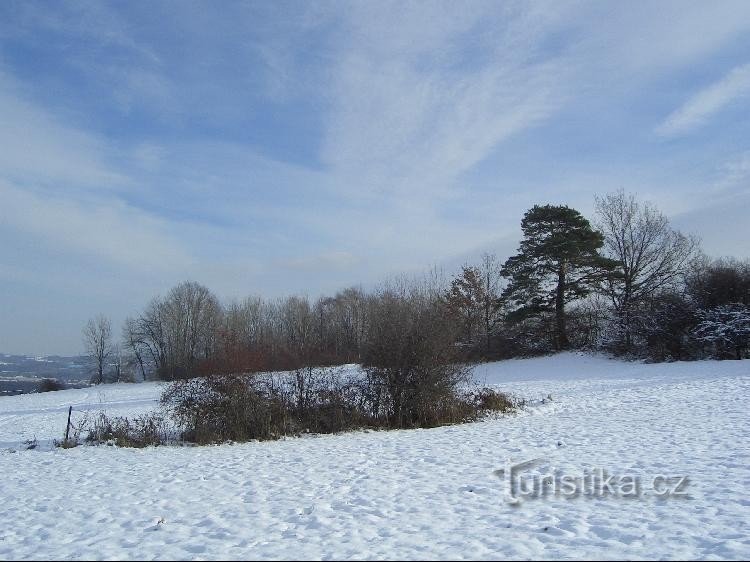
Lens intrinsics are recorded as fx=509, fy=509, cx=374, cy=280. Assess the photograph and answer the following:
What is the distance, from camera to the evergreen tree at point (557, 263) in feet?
118

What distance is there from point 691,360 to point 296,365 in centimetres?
2376

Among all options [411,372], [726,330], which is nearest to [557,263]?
[726,330]

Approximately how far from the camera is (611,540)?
521 cm

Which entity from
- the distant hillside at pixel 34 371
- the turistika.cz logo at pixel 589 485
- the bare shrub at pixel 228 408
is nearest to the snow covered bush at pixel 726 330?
the turistika.cz logo at pixel 589 485

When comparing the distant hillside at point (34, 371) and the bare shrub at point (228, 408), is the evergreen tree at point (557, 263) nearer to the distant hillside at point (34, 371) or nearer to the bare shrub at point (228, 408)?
the bare shrub at point (228, 408)

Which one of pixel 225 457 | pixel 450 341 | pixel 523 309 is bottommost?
pixel 225 457

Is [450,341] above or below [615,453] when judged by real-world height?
above

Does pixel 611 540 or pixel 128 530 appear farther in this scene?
pixel 128 530

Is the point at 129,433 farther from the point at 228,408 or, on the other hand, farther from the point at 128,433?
the point at 228,408

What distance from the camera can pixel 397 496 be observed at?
7.34 m

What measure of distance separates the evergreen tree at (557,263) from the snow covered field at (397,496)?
22.4m

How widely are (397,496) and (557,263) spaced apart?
32129mm

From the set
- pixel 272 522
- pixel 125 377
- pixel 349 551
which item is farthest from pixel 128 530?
pixel 125 377

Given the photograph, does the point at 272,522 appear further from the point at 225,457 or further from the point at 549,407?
the point at 549,407
